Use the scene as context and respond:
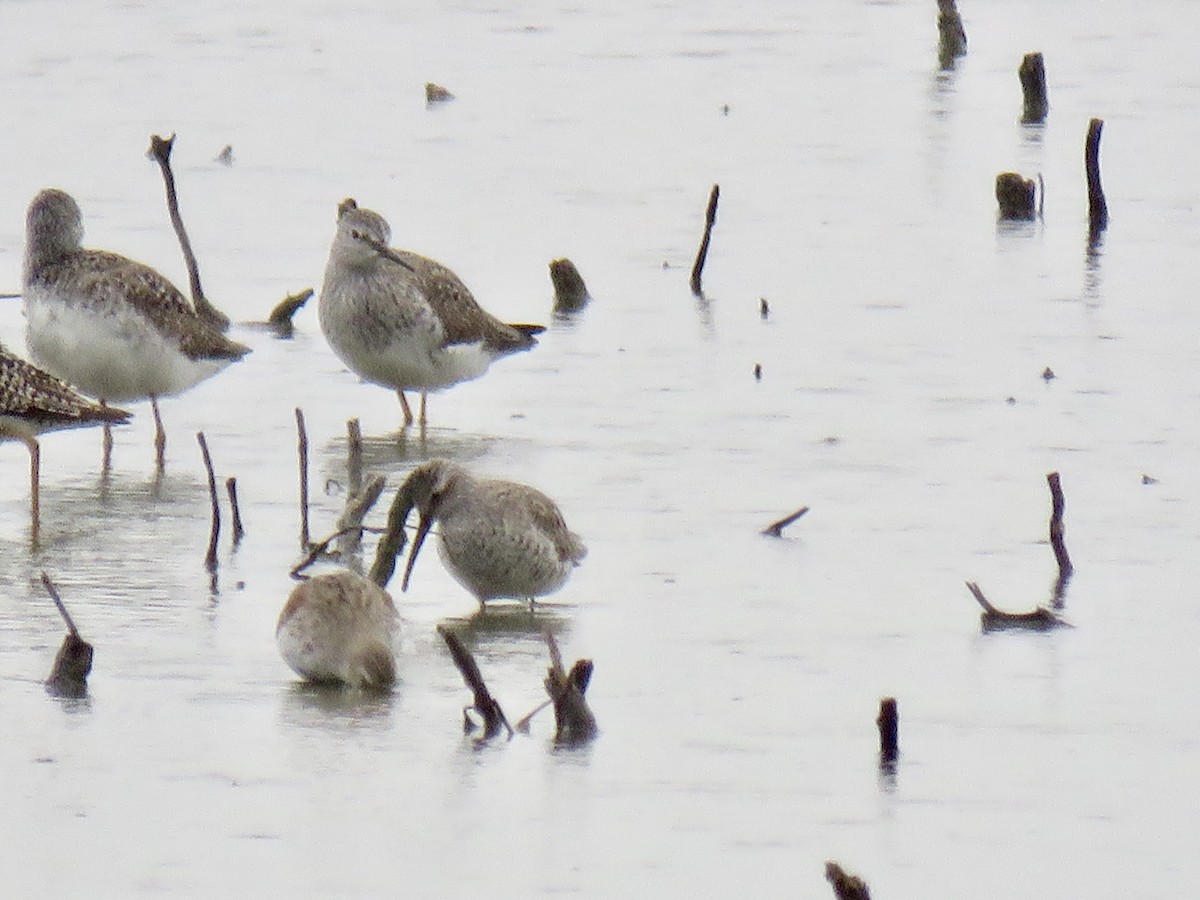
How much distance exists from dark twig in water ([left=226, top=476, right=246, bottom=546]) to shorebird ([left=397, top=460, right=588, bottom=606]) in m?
0.72

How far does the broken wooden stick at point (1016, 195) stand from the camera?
1667 cm

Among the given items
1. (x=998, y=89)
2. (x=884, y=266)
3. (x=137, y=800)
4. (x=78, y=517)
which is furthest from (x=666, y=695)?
(x=998, y=89)

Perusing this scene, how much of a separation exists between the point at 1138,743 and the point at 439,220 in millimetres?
9874

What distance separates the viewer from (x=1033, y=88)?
20250 millimetres

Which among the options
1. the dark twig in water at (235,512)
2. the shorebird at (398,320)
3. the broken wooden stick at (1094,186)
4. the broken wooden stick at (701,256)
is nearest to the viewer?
the dark twig in water at (235,512)

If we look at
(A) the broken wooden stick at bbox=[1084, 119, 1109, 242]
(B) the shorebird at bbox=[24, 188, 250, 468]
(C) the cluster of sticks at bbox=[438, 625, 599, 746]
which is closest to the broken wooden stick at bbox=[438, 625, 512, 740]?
(C) the cluster of sticks at bbox=[438, 625, 599, 746]

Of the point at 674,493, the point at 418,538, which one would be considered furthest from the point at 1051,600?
the point at 418,538

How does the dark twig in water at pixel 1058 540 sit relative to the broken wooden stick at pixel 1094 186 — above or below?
below

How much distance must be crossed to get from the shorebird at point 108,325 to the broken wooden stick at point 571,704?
454 cm

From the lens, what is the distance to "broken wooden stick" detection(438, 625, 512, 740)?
24.3 ft

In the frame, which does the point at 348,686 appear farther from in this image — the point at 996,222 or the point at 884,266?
the point at 996,222

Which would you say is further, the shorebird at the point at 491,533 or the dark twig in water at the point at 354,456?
the dark twig in water at the point at 354,456

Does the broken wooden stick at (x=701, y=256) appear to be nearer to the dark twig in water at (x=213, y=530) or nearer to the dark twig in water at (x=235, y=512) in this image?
the dark twig in water at (x=235, y=512)

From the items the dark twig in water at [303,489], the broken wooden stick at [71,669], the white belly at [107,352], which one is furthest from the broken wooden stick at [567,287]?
the broken wooden stick at [71,669]
